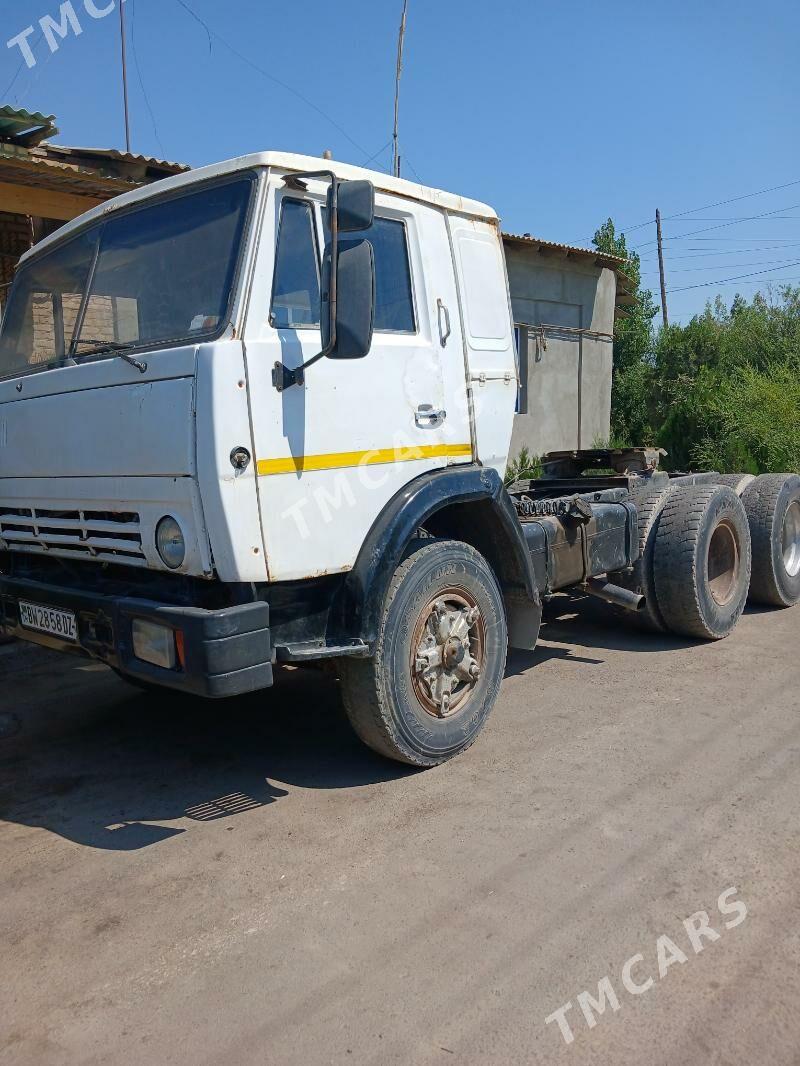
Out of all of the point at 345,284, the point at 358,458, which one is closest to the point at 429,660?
the point at 358,458

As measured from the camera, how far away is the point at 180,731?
4930mm

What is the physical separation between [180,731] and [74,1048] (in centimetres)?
251

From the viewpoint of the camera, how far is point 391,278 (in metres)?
4.17

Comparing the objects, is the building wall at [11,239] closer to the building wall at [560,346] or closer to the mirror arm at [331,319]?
the mirror arm at [331,319]

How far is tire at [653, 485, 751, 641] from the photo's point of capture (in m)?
6.08

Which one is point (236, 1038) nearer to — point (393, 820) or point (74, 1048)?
point (74, 1048)

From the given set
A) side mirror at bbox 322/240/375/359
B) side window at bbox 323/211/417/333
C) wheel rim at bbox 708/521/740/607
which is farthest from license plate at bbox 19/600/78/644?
wheel rim at bbox 708/521/740/607

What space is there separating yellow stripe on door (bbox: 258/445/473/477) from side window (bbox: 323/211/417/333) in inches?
21.5

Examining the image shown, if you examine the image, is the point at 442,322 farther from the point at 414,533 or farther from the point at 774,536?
the point at 774,536

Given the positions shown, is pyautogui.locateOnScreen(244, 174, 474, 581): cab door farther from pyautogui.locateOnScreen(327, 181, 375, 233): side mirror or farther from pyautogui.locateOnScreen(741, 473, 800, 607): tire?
pyautogui.locateOnScreen(741, 473, 800, 607): tire

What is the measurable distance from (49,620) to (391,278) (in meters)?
2.15

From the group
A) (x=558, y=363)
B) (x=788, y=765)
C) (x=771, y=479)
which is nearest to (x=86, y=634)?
(x=788, y=765)

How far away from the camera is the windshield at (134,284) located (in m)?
3.63

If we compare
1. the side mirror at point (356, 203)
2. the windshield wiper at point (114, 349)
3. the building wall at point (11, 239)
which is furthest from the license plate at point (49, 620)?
the building wall at point (11, 239)
